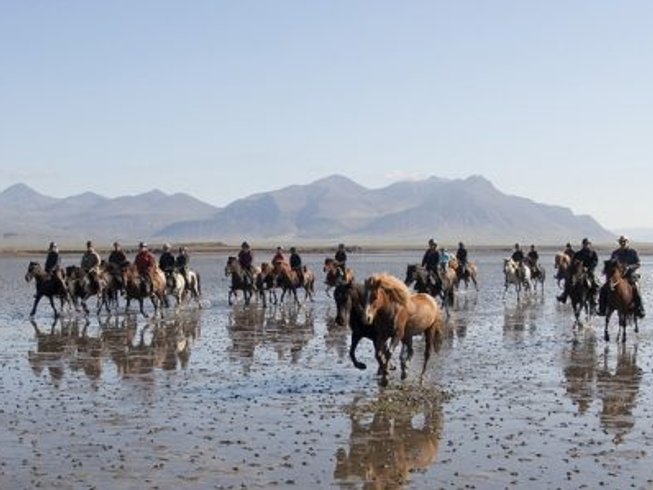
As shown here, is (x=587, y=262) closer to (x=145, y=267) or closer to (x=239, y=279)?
(x=239, y=279)

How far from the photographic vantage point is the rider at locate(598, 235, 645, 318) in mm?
22219

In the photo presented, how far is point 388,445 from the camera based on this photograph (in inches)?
439

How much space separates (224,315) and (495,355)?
39.6ft

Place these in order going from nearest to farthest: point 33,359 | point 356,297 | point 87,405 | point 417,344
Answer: point 87,405 < point 356,297 < point 33,359 < point 417,344

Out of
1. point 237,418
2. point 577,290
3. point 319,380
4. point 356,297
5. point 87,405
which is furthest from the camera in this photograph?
point 577,290

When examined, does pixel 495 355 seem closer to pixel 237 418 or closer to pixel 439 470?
pixel 237 418

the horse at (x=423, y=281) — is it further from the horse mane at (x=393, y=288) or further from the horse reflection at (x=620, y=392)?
the horse mane at (x=393, y=288)

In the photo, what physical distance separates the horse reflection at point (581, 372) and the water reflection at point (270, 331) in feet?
17.9

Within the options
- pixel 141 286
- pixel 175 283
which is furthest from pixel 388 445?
pixel 175 283

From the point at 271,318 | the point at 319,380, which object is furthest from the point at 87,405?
the point at 271,318

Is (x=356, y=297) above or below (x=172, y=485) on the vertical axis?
above

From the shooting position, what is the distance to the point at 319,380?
1592 centimetres

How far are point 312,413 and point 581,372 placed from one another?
6.38 metres

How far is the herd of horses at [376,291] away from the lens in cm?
1485
